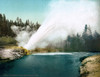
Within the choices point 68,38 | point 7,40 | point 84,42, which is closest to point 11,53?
point 7,40

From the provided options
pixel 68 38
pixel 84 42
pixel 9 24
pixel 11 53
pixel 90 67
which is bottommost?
pixel 90 67

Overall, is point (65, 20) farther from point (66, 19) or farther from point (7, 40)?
point (7, 40)

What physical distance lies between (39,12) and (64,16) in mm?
798

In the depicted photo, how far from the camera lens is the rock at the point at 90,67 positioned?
15.4 ft

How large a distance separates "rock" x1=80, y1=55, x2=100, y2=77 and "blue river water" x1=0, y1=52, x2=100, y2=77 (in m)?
0.16

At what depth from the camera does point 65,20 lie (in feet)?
17.4

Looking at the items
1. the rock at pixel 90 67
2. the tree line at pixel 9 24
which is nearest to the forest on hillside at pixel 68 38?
the tree line at pixel 9 24

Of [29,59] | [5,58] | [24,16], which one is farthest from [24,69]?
[24,16]

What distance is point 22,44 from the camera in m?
5.48

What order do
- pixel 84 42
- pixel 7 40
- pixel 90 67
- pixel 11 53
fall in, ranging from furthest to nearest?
pixel 11 53 < pixel 7 40 < pixel 84 42 < pixel 90 67

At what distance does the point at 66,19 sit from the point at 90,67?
1595mm

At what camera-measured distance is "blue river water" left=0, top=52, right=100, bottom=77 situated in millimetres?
5180

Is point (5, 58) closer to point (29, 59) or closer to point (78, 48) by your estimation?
point (29, 59)

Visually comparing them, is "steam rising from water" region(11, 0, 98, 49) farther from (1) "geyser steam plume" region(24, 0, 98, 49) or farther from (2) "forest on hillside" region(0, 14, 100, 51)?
Answer: (2) "forest on hillside" region(0, 14, 100, 51)
